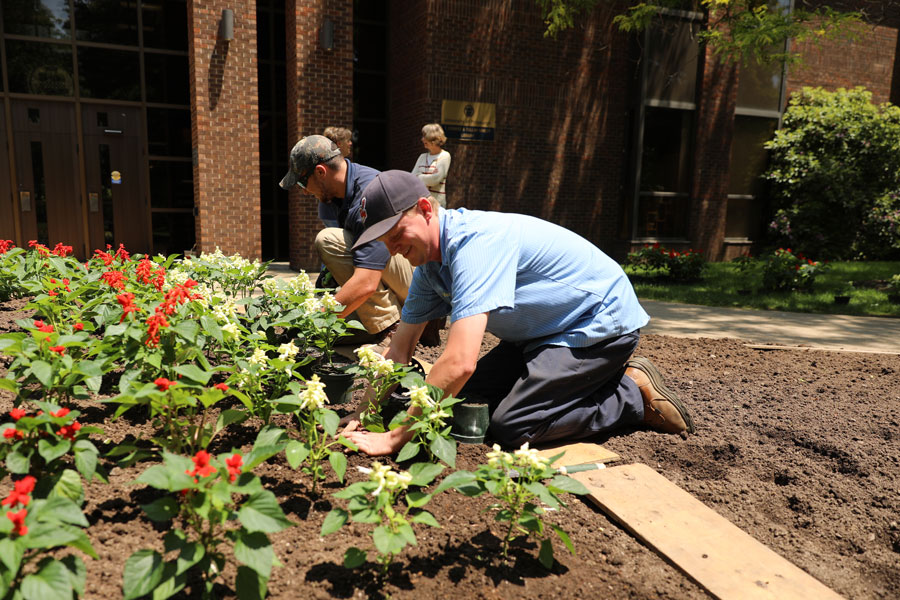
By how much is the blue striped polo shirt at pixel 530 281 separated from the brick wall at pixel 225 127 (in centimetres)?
840

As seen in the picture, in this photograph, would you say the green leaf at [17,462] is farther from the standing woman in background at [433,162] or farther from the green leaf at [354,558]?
the standing woman in background at [433,162]

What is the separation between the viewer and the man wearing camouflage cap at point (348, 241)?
3.75 metres

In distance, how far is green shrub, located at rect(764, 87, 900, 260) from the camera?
541 inches

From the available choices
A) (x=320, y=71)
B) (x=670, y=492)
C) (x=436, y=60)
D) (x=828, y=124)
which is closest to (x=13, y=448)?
(x=670, y=492)

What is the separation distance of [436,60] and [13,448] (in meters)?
10.5

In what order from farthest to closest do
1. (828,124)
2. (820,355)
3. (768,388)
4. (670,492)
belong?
(828,124) → (820,355) → (768,388) → (670,492)

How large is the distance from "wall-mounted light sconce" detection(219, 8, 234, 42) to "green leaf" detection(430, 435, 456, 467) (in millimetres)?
9641

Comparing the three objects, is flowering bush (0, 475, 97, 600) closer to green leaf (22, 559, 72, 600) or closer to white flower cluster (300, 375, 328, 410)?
green leaf (22, 559, 72, 600)

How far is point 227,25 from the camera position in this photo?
9.80 meters

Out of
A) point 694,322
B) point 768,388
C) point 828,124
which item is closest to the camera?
point 768,388

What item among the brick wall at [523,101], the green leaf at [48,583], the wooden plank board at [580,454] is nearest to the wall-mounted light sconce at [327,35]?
the brick wall at [523,101]

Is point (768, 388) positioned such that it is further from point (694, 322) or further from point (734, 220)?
point (734, 220)

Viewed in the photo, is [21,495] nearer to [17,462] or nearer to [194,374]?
[17,462]

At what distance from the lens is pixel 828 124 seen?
13891 mm
